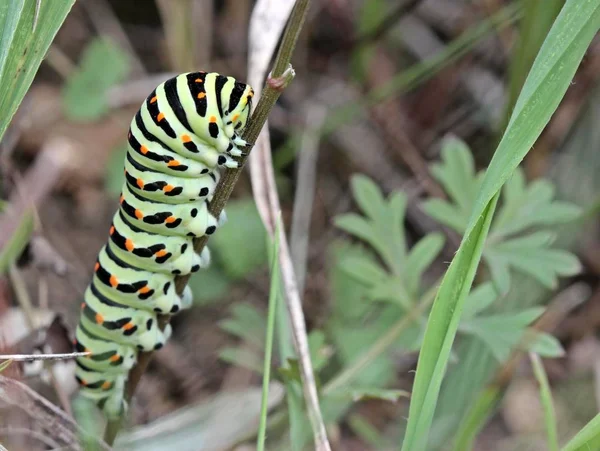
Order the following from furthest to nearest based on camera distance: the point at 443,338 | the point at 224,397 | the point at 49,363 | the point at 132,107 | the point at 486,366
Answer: the point at 132,107
the point at 224,397
the point at 486,366
the point at 49,363
the point at 443,338

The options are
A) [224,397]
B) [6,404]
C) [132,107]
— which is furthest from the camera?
[132,107]

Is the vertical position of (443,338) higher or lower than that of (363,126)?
lower

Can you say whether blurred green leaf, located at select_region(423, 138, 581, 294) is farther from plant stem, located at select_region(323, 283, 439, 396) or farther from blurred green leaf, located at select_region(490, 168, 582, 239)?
plant stem, located at select_region(323, 283, 439, 396)

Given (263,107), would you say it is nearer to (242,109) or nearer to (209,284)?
(242,109)

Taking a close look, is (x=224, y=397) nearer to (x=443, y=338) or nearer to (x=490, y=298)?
(x=490, y=298)

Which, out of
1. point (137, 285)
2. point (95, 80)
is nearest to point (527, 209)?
point (137, 285)

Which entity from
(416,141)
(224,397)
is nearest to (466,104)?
(416,141)
